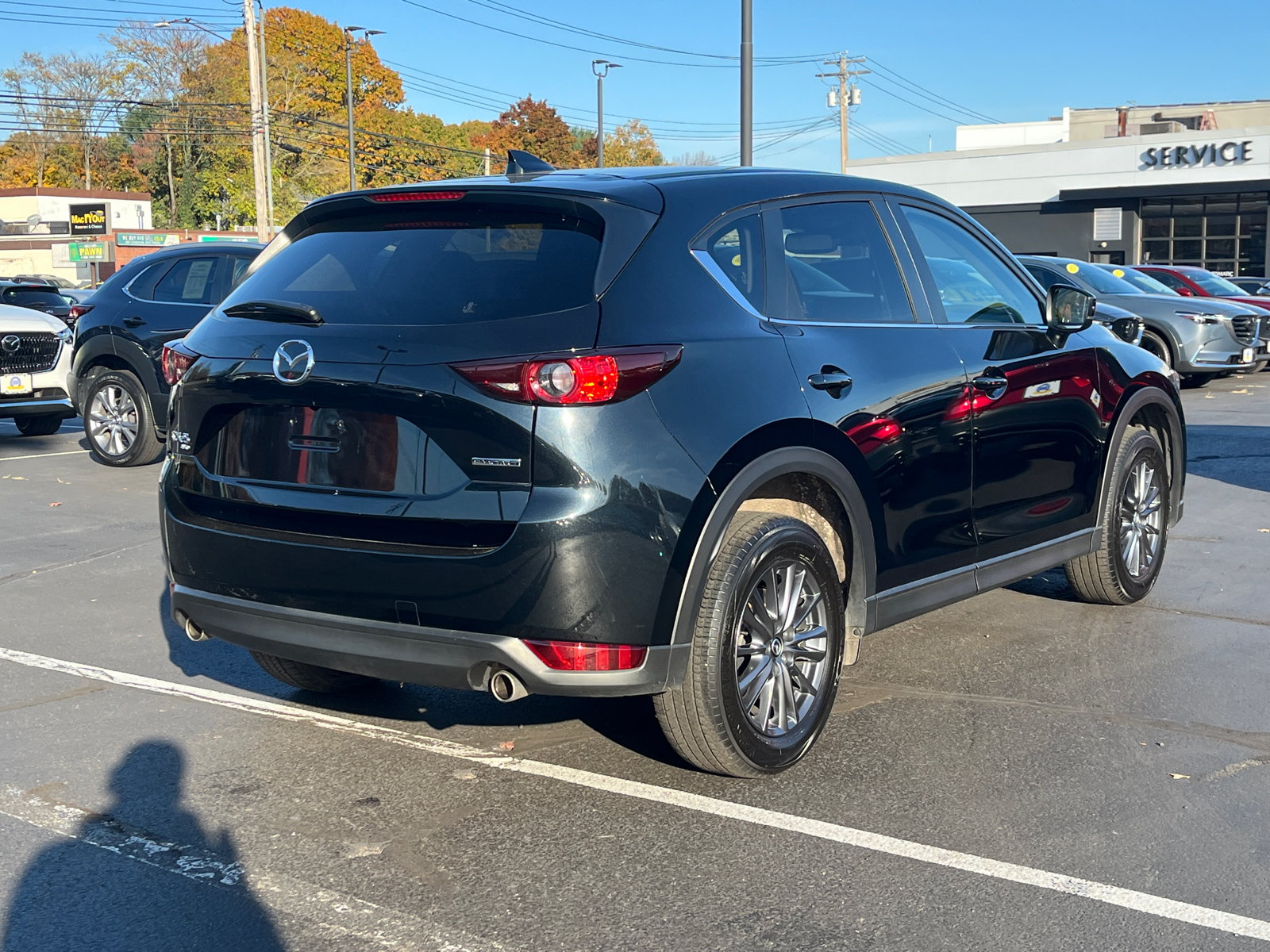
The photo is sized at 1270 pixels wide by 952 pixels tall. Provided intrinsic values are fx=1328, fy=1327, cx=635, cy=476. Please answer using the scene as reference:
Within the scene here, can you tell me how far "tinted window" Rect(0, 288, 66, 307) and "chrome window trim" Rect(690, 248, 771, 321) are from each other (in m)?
16.0

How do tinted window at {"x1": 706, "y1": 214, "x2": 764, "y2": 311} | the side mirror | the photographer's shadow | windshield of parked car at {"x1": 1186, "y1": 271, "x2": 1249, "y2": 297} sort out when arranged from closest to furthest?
1. the photographer's shadow
2. tinted window at {"x1": 706, "y1": 214, "x2": 764, "y2": 311}
3. the side mirror
4. windshield of parked car at {"x1": 1186, "y1": 271, "x2": 1249, "y2": 297}

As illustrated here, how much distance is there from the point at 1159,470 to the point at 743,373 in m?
3.34

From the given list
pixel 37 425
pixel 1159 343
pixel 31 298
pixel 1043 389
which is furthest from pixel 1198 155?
pixel 1043 389

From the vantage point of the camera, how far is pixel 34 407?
12.4 m

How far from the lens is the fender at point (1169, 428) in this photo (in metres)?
5.86

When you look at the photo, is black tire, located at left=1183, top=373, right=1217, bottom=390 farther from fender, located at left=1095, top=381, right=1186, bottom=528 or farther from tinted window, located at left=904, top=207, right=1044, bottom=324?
tinted window, located at left=904, top=207, right=1044, bottom=324

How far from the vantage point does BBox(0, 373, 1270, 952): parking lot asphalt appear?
127 inches

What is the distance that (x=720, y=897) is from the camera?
131 inches

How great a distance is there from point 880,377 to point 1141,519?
2.44m

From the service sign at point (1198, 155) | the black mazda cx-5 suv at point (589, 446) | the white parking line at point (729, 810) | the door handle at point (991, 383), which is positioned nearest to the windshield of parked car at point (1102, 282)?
the door handle at point (991, 383)

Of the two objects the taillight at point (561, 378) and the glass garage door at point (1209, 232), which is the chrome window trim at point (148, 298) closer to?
the taillight at point (561, 378)

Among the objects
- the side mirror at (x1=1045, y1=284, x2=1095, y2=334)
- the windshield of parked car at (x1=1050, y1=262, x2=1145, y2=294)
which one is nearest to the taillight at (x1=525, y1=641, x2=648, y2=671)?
the side mirror at (x1=1045, y1=284, x2=1095, y2=334)

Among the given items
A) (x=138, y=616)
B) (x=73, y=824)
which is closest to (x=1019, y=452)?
(x=73, y=824)

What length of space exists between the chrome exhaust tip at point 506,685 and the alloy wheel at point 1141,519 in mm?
3472
